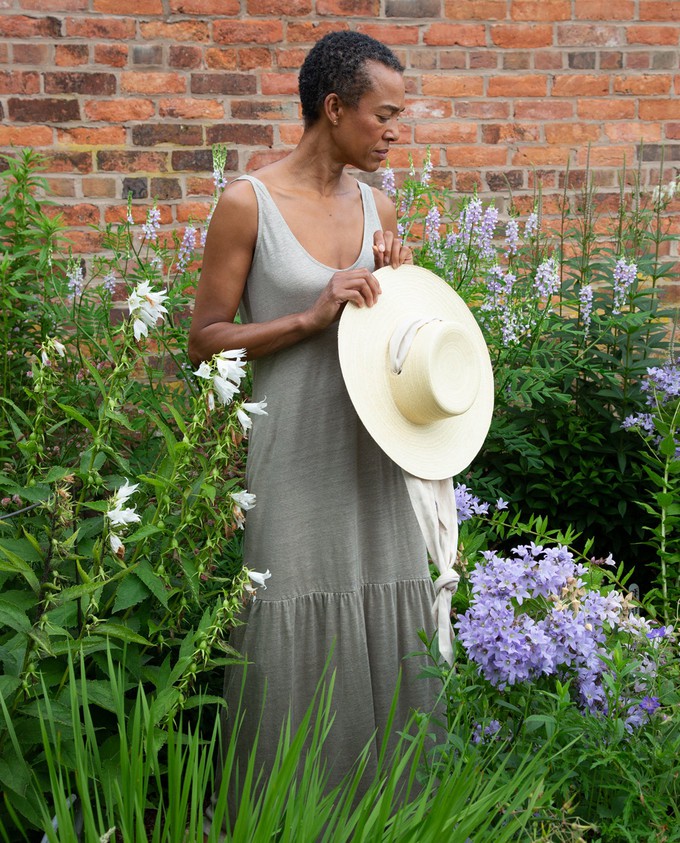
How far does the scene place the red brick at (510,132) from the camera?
4430mm

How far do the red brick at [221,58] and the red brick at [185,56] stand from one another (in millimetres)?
33

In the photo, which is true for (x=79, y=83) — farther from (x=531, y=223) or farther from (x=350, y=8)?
(x=531, y=223)

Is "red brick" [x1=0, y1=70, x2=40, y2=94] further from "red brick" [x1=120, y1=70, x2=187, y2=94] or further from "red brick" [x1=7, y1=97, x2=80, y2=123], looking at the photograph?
"red brick" [x1=120, y1=70, x2=187, y2=94]

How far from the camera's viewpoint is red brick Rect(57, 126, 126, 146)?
3994 mm

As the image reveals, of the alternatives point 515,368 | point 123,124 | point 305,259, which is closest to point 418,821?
point 305,259

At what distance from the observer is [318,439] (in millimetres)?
2330

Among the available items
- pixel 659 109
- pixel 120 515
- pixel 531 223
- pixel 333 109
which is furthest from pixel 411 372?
pixel 659 109

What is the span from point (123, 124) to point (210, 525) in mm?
2503

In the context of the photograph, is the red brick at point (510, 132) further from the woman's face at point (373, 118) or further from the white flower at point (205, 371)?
the white flower at point (205, 371)

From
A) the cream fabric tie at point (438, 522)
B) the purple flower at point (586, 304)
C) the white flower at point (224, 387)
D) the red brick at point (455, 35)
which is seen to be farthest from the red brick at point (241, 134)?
the white flower at point (224, 387)

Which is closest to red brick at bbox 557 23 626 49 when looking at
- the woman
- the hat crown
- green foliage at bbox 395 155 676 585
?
green foliage at bbox 395 155 676 585

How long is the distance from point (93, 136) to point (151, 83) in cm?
32

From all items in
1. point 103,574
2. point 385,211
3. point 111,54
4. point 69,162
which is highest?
point 111,54

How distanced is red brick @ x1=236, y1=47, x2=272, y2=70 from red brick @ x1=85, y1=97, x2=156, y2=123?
0.42m
